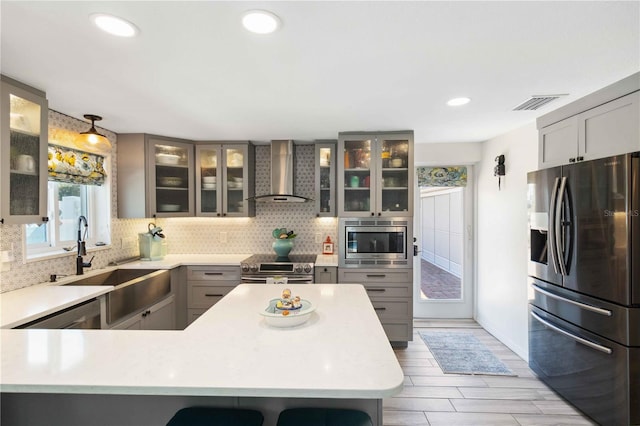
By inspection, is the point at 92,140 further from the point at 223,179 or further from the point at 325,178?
the point at 325,178

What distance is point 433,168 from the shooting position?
14.0ft

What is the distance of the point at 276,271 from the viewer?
343cm

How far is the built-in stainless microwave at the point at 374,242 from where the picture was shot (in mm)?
3471

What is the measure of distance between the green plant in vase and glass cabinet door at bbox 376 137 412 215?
1169mm

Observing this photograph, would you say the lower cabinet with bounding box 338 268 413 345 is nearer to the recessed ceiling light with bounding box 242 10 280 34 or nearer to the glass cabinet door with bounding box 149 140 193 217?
the glass cabinet door with bounding box 149 140 193 217

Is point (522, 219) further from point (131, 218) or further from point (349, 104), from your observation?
point (131, 218)

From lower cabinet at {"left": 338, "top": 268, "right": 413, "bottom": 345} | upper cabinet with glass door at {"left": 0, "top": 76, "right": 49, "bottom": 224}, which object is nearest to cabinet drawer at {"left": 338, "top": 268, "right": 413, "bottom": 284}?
lower cabinet at {"left": 338, "top": 268, "right": 413, "bottom": 345}

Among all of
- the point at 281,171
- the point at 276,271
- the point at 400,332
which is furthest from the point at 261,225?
the point at 400,332

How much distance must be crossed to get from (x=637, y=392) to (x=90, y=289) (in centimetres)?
378

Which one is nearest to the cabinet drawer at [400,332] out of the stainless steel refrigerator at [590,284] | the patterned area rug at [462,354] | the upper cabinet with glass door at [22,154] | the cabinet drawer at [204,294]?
the patterned area rug at [462,354]

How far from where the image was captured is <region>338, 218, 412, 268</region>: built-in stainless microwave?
11.4 ft

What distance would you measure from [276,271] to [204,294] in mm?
915

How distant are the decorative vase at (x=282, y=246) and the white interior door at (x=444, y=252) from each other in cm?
177

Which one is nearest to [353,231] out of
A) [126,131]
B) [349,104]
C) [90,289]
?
[349,104]
